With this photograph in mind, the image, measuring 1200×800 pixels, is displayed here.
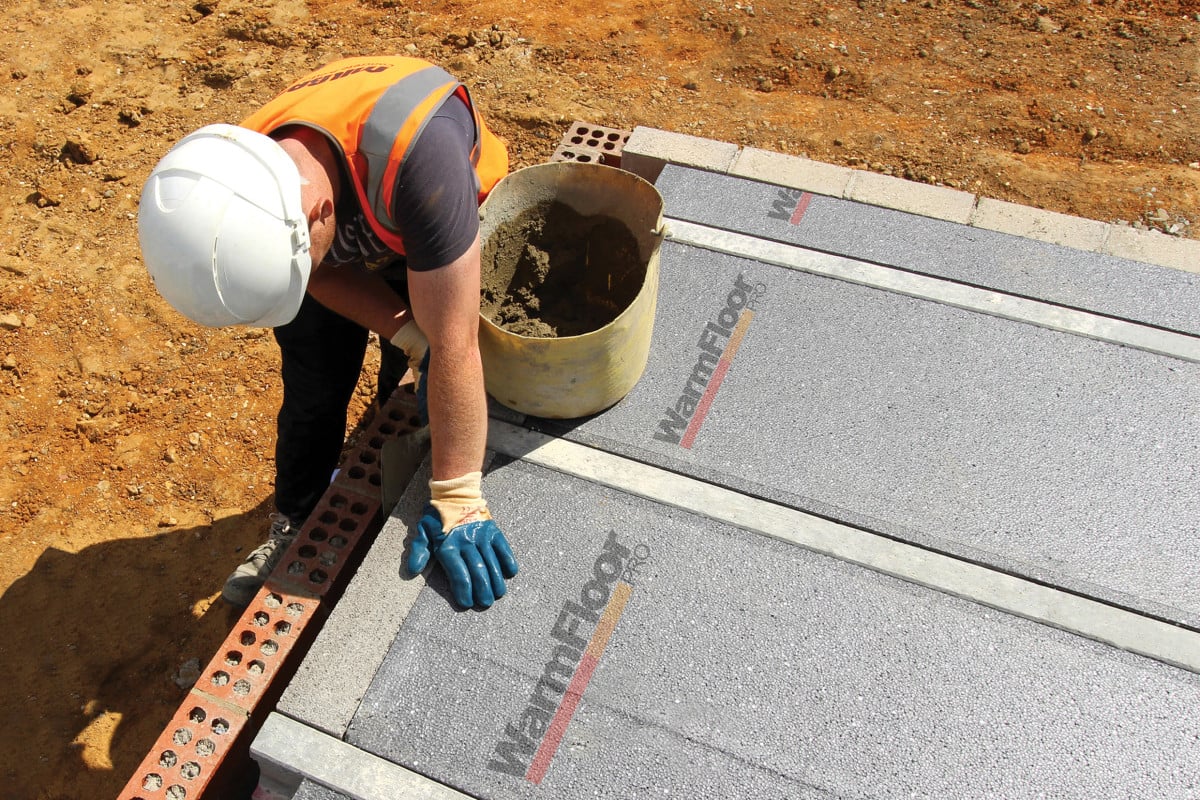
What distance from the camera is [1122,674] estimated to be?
2.39 meters

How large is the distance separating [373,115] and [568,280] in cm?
108

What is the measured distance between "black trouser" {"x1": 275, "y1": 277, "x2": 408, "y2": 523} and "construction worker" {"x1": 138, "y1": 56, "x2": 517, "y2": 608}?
0.09 metres

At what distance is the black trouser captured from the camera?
298 centimetres

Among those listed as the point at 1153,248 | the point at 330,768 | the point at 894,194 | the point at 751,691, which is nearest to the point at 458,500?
the point at 330,768

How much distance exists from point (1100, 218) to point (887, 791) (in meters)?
3.85

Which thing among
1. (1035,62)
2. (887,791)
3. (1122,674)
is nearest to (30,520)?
(887,791)

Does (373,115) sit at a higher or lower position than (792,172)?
higher

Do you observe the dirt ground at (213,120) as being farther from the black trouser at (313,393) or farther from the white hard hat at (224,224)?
the white hard hat at (224,224)

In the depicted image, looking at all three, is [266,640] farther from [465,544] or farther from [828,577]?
[828,577]

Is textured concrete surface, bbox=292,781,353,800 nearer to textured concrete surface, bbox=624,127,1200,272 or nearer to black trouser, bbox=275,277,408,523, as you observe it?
black trouser, bbox=275,277,408,523

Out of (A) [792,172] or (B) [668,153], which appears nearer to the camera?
(A) [792,172]

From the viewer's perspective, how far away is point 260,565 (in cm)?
348

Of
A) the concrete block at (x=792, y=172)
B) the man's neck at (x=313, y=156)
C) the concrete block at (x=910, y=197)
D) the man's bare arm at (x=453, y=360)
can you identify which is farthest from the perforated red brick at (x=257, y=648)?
the concrete block at (x=910, y=197)

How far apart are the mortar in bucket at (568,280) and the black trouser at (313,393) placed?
0.47 meters
